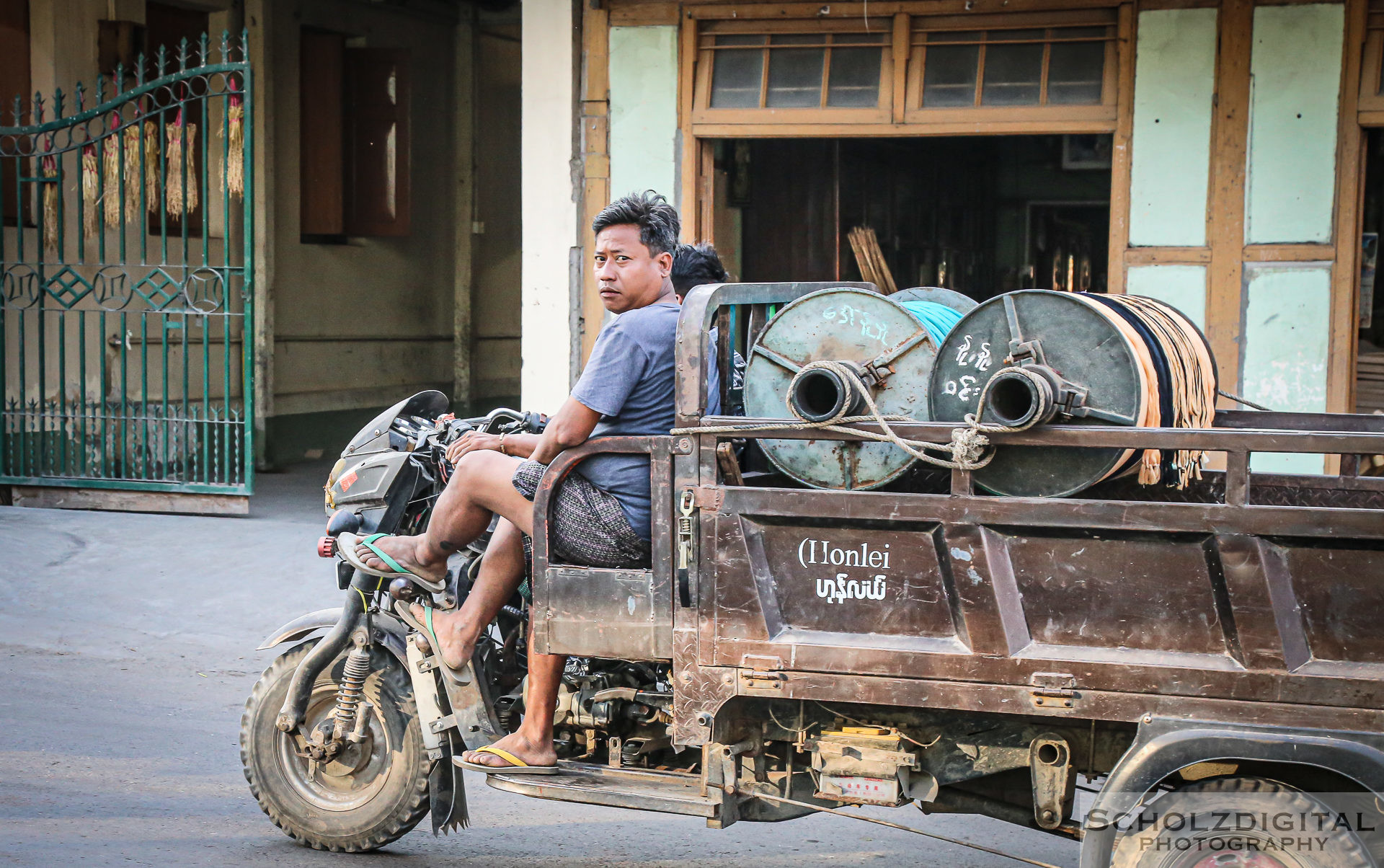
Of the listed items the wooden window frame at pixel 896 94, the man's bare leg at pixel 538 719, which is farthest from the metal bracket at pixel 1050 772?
the wooden window frame at pixel 896 94

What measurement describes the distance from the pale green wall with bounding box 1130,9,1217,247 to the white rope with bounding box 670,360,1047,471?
4663 millimetres

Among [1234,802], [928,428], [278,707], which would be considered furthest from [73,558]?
[1234,802]

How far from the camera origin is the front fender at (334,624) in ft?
13.3

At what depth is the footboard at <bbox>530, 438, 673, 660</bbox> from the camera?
3.49m

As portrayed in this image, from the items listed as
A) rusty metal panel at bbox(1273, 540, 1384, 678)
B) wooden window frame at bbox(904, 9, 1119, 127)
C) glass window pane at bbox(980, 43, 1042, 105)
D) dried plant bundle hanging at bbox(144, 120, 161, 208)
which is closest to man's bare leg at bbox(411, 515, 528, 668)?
rusty metal panel at bbox(1273, 540, 1384, 678)

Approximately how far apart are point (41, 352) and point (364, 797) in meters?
6.06

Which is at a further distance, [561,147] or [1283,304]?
[561,147]

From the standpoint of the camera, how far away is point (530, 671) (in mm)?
3758

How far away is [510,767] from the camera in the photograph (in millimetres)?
3699

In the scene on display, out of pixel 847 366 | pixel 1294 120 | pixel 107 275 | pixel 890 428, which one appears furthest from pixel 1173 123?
pixel 107 275

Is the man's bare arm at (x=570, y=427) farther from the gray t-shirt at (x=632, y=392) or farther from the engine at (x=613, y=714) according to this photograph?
the engine at (x=613, y=714)

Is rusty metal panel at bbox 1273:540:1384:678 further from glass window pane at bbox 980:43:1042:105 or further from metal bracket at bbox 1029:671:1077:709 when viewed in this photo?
glass window pane at bbox 980:43:1042:105

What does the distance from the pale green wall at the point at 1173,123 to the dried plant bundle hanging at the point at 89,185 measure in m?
6.42

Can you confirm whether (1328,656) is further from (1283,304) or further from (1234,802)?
(1283,304)
